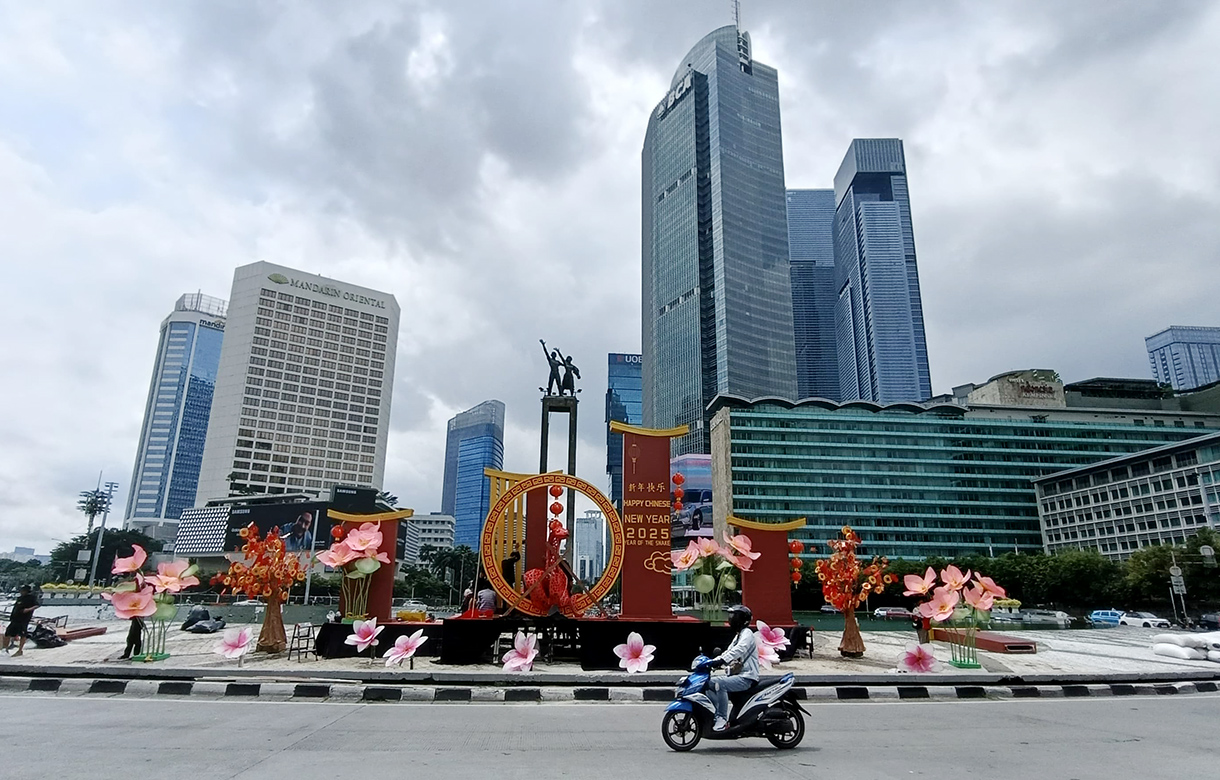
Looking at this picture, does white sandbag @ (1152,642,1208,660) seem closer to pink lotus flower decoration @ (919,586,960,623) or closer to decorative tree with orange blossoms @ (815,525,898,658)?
pink lotus flower decoration @ (919,586,960,623)

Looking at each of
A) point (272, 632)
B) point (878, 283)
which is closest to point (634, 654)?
point (272, 632)

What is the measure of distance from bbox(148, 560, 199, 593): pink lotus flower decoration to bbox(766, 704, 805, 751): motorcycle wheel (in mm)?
11956

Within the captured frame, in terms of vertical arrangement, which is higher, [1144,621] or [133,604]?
[133,604]

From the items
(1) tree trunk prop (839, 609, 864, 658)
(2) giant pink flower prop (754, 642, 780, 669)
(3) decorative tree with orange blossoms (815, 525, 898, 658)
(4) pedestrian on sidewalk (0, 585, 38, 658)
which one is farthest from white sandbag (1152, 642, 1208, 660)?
(4) pedestrian on sidewalk (0, 585, 38, 658)

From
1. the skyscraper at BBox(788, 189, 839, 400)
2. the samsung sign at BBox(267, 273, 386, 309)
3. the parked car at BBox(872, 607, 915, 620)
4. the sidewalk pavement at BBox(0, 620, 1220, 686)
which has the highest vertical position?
the skyscraper at BBox(788, 189, 839, 400)

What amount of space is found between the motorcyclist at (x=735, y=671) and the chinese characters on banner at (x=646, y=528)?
22.0 feet

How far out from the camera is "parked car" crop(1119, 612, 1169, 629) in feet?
117

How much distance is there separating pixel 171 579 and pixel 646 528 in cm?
984

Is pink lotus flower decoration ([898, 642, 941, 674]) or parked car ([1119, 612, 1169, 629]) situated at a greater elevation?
pink lotus flower decoration ([898, 642, 941, 674])

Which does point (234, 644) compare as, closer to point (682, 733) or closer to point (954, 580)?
point (682, 733)

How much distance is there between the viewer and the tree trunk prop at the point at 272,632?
14.7 meters

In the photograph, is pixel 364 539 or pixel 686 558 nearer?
pixel 364 539

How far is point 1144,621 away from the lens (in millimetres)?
36969

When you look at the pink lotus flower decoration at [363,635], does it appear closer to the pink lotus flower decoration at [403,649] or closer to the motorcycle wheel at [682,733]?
the pink lotus flower decoration at [403,649]
